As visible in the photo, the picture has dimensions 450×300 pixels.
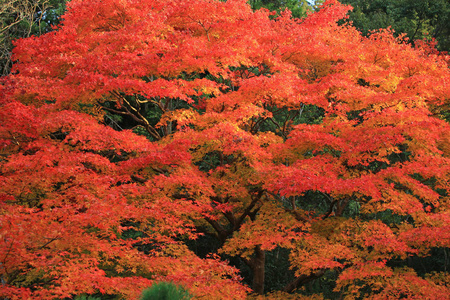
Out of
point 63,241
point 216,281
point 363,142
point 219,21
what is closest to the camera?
point 63,241

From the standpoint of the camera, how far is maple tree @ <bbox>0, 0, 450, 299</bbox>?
23.9 ft

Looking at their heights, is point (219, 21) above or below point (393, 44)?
below

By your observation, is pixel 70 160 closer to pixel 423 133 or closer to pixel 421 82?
pixel 423 133

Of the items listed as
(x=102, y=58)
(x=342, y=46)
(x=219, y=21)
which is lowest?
(x=102, y=58)

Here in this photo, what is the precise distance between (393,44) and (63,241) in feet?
38.6

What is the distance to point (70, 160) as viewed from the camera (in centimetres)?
801

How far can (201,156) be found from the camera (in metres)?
10.1

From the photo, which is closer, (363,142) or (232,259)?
(363,142)

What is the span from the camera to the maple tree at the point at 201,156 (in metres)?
7.27

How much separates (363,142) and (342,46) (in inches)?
193

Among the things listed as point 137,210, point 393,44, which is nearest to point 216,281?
point 137,210

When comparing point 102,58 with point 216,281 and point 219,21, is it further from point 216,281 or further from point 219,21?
point 216,281

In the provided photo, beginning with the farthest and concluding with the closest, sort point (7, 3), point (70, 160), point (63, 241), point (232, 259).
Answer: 1. point (7, 3)
2. point (232, 259)
3. point (70, 160)
4. point (63, 241)

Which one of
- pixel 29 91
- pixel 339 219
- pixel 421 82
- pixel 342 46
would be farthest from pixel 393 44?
pixel 29 91
